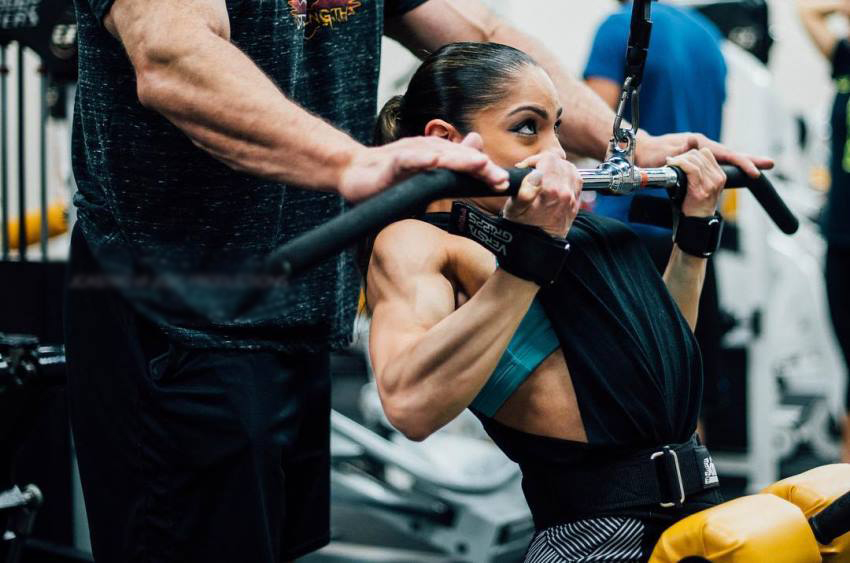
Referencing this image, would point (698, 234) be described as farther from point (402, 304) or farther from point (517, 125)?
point (402, 304)

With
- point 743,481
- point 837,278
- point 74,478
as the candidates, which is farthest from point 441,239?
point 743,481

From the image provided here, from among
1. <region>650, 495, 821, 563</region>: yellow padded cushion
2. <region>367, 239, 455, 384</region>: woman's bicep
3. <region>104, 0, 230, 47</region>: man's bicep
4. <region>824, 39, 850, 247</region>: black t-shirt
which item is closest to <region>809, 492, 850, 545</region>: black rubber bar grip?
<region>650, 495, 821, 563</region>: yellow padded cushion

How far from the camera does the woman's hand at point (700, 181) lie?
4.52 feet

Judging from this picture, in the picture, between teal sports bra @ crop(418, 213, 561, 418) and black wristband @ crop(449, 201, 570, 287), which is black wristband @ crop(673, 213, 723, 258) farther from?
black wristband @ crop(449, 201, 570, 287)

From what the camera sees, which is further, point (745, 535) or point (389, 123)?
point (389, 123)

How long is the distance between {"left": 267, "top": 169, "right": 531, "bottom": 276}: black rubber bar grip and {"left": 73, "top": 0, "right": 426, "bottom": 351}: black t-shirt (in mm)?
257

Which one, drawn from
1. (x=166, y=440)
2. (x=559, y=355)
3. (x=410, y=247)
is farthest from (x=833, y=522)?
(x=166, y=440)

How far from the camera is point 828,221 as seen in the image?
11.4ft

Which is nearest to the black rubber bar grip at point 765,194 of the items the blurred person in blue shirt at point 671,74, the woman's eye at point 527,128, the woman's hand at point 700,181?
the woman's hand at point 700,181

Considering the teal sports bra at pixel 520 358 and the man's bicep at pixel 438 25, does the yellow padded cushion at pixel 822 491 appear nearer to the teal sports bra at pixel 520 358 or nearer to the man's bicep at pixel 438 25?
the teal sports bra at pixel 520 358

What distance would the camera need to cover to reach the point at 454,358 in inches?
42.9

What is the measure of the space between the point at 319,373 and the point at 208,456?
0.23 m

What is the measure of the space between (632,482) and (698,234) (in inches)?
14.8

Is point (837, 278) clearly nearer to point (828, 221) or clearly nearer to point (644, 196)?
point (828, 221)
